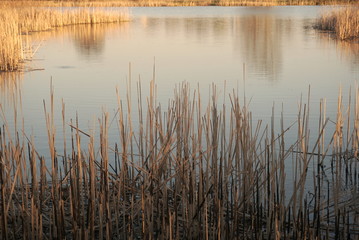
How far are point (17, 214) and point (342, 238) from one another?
5.20ft

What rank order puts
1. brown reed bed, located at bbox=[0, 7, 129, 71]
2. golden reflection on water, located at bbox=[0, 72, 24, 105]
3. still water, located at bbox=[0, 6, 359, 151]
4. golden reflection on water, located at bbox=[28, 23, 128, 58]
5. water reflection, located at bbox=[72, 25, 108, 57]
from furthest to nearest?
golden reflection on water, located at bbox=[28, 23, 128, 58] → water reflection, located at bbox=[72, 25, 108, 57] → brown reed bed, located at bbox=[0, 7, 129, 71] → golden reflection on water, located at bbox=[0, 72, 24, 105] → still water, located at bbox=[0, 6, 359, 151]

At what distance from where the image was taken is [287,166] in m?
3.94

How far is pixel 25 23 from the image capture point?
14.5 meters

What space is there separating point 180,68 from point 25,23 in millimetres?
7291

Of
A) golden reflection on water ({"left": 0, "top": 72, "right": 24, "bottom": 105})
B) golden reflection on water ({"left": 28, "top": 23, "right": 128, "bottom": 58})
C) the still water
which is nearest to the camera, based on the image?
the still water

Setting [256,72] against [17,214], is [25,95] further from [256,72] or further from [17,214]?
[17,214]

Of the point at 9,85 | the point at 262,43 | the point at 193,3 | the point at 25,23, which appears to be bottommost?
the point at 9,85

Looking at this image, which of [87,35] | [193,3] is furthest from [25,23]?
[193,3]

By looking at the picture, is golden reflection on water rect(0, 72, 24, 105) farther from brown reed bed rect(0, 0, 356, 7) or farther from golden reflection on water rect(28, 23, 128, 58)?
brown reed bed rect(0, 0, 356, 7)

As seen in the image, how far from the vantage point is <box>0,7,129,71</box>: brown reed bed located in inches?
323

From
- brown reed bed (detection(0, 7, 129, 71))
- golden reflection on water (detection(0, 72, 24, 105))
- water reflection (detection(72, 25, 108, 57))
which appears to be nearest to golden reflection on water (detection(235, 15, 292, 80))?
water reflection (detection(72, 25, 108, 57))

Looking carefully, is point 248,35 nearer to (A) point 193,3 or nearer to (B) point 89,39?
(B) point 89,39

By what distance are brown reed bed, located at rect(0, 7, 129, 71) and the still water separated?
0.35 meters

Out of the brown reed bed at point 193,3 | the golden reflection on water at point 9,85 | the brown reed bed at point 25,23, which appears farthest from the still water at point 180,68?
A: the brown reed bed at point 193,3
